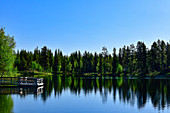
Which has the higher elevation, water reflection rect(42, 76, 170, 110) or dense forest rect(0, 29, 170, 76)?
dense forest rect(0, 29, 170, 76)

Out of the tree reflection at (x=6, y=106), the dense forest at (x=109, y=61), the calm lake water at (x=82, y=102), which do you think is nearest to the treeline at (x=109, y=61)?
the dense forest at (x=109, y=61)

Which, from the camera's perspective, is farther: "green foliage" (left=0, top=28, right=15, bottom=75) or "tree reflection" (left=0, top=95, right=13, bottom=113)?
"green foliage" (left=0, top=28, right=15, bottom=75)

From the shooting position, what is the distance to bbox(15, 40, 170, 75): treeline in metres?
128

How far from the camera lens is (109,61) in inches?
6585

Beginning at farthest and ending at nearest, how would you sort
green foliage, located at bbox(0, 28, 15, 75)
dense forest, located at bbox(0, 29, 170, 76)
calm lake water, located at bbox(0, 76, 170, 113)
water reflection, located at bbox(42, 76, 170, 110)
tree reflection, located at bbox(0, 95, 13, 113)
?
dense forest, located at bbox(0, 29, 170, 76) < green foliage, located at bbox(0, 28, 15, 75) < water reflection, located at bbox(42, 76, 170, 110) < calm lake water, located at bbox(0, 76, 170, 113) < tree reflection, located at bbox(0, 95, 13, 113)

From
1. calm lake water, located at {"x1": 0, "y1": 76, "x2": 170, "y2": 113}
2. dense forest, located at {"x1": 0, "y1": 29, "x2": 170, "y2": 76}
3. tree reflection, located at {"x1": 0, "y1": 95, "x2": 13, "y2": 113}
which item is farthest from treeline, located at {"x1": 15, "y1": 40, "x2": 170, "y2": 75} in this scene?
tree reflection, located at {"x1": 0, "y1": 95, "x2": 13, "y2": 113}

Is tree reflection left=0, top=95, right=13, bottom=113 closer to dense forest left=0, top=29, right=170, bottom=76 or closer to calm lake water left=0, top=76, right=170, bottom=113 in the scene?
calm lake water left=0, top=76, right=170, bottom=113

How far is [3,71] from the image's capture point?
5331 centimetres

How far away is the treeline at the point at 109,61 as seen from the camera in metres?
128

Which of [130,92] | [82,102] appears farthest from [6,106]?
[130,92]

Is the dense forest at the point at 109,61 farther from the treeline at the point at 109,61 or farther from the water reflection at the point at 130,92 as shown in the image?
the water reflection at the point at 130,92

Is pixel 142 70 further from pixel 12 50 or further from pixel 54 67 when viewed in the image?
pixel 12 50

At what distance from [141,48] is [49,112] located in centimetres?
12886

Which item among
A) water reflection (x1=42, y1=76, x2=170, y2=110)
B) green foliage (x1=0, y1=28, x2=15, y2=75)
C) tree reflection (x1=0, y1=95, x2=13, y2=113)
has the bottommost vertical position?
water reflection (x1=42, y1=76, x2=170, y2=110)
